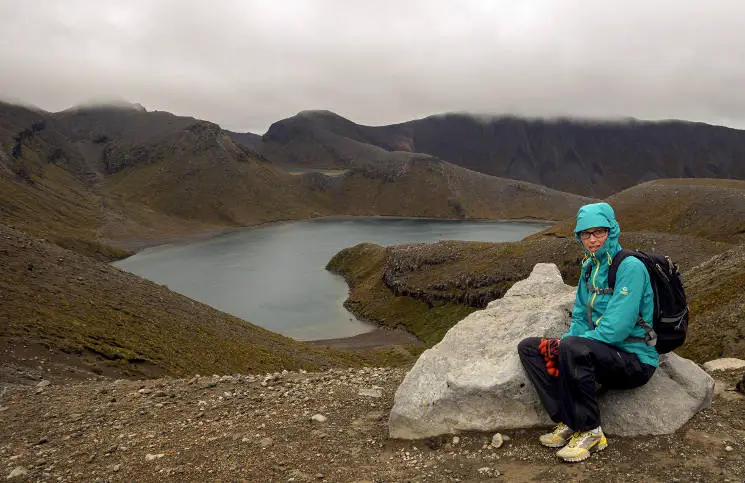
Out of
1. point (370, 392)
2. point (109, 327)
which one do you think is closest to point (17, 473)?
point (370, 392)

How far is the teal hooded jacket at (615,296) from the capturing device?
7.59 meters

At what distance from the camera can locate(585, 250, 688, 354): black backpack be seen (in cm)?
775

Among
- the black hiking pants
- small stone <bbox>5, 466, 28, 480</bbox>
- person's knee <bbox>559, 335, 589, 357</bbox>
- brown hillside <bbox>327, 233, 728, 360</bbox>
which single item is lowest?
brown hillside <bbox>327, 233, 728, 360</bbox>

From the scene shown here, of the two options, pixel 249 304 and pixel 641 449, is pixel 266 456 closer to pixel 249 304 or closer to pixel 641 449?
pixel 641 449

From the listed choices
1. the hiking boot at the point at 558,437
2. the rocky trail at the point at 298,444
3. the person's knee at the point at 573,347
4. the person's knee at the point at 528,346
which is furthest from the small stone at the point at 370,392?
the person's knee at the point at 573,347

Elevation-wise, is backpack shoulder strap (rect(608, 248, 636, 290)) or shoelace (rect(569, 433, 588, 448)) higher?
backpack shoulder strap (rect(608, 248, 636, 290))

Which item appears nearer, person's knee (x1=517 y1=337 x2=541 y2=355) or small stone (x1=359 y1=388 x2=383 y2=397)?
person's knee (x1=517 y1=337 x2=541 y2=355)

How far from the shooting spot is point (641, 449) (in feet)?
25.1

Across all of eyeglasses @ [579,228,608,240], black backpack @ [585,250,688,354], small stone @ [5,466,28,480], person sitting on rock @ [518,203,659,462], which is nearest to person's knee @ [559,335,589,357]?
person sitting on rock @ [518,203,659,462]

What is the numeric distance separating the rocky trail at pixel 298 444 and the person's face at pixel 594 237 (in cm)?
336

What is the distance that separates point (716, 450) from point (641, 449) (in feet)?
3.51

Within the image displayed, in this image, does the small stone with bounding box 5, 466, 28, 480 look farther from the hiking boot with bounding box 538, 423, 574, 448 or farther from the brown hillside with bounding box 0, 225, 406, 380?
the brown hillside with bounding box 0, 225, 406, 380

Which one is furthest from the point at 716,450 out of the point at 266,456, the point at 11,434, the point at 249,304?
the point at 249,304

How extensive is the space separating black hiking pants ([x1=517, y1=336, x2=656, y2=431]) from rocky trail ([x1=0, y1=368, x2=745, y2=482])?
0.64m
